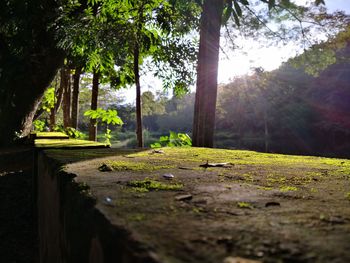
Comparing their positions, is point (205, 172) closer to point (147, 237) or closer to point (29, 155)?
point (147, 237)

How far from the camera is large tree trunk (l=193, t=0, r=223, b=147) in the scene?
5734 mm

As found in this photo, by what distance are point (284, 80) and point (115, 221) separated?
33.9 m

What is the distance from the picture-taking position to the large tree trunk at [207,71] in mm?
5734

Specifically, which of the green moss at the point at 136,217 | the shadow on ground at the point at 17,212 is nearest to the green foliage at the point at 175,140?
the shadow on ground at the point at 17,212

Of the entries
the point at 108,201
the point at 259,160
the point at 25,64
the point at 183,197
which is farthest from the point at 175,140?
the point at 108,201

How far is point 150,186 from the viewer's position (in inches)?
49.9

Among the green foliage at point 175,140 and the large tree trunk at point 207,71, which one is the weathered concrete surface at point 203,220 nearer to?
the large tree trunk at point 207,71

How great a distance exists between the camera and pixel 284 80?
32531mm

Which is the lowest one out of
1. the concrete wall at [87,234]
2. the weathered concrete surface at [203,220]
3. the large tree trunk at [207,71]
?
the concrete wall at [87,234]

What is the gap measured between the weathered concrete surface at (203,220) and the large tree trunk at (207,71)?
4265 millimetres

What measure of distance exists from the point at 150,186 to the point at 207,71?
15.4 feet

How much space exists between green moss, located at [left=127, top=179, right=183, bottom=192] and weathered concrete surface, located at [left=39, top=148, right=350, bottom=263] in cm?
2

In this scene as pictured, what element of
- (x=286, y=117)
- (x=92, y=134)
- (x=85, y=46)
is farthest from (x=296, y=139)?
(x=85, y=46)

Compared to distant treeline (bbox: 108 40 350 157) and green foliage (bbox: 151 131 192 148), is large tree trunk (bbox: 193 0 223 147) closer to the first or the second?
green foliage (bbox: 151 131 192 148)
